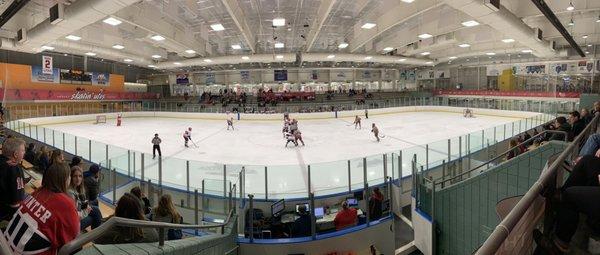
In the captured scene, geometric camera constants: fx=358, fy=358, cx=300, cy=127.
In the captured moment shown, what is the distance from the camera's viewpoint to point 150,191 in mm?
8227

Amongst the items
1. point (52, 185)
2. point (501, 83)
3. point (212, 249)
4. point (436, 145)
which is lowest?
point (212, 249)

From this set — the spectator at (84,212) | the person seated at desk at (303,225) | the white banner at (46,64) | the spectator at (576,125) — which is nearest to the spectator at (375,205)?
the person seated at desk at (303,225)

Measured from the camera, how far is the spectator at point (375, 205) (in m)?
7.51

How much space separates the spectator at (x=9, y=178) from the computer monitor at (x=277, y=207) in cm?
503

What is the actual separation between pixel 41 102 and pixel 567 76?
39.6 metres

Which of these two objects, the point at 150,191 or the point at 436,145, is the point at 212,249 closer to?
the point at 150,191

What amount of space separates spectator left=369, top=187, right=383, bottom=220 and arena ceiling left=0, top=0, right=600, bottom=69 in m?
5.47

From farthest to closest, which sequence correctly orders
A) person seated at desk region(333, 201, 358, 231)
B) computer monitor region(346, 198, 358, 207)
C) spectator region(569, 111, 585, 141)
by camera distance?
computer monitor region(346, 198, 358, 207)
person seated at desk region(333, 201, 358, 231)
spectator region(569, 111, 585, 141)

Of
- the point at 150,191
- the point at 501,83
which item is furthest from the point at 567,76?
the point at 150,191

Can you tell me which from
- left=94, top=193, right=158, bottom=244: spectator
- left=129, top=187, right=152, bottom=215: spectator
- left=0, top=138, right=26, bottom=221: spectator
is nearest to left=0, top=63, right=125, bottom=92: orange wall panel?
left=129, top=187, right=152, bottom=215: spectator

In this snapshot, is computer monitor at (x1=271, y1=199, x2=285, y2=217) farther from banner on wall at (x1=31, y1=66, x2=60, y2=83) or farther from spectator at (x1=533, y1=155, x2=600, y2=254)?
banner on wall at (x1=31, y1=66, x2=60, y2=83)

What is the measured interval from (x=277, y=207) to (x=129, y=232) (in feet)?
15.3

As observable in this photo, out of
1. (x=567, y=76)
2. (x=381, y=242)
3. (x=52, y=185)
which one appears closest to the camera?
(x=52, y=185)

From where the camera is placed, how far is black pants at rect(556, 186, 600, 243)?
6.81 ft
